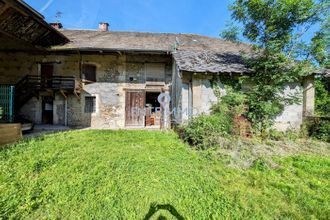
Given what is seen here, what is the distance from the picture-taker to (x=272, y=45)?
7.71m

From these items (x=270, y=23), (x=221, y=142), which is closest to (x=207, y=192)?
(x=221, y=142)

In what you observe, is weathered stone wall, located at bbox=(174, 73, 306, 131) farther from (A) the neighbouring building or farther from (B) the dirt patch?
(A) the neighbouring building

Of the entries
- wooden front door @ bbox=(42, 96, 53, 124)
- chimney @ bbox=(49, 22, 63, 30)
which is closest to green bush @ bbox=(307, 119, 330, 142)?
wooden front door @ bbox=(42, 96, 53, 124)

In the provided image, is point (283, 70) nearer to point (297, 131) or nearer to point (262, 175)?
point (297, 131)

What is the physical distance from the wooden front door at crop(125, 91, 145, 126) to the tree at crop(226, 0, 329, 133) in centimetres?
652

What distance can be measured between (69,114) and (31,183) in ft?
30.1

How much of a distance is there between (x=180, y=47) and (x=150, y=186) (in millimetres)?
10295

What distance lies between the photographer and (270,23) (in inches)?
303

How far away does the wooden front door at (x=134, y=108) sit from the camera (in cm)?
1212

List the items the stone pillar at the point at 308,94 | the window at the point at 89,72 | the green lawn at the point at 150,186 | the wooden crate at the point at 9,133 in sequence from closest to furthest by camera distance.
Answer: the green lawn at the point at 150,186
the wooden crate at the point at 9,133
the stone pillar at the point at 308,94
the window at the point at 89,72

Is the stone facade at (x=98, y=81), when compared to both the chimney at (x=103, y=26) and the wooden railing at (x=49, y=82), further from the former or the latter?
the chimney at (x=103, y=26)

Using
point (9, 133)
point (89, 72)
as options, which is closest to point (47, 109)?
point (89, 72)

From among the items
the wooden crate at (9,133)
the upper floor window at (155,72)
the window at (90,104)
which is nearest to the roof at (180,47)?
the upper floor window at (155,72)

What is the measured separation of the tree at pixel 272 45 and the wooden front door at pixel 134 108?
652 centimetres
